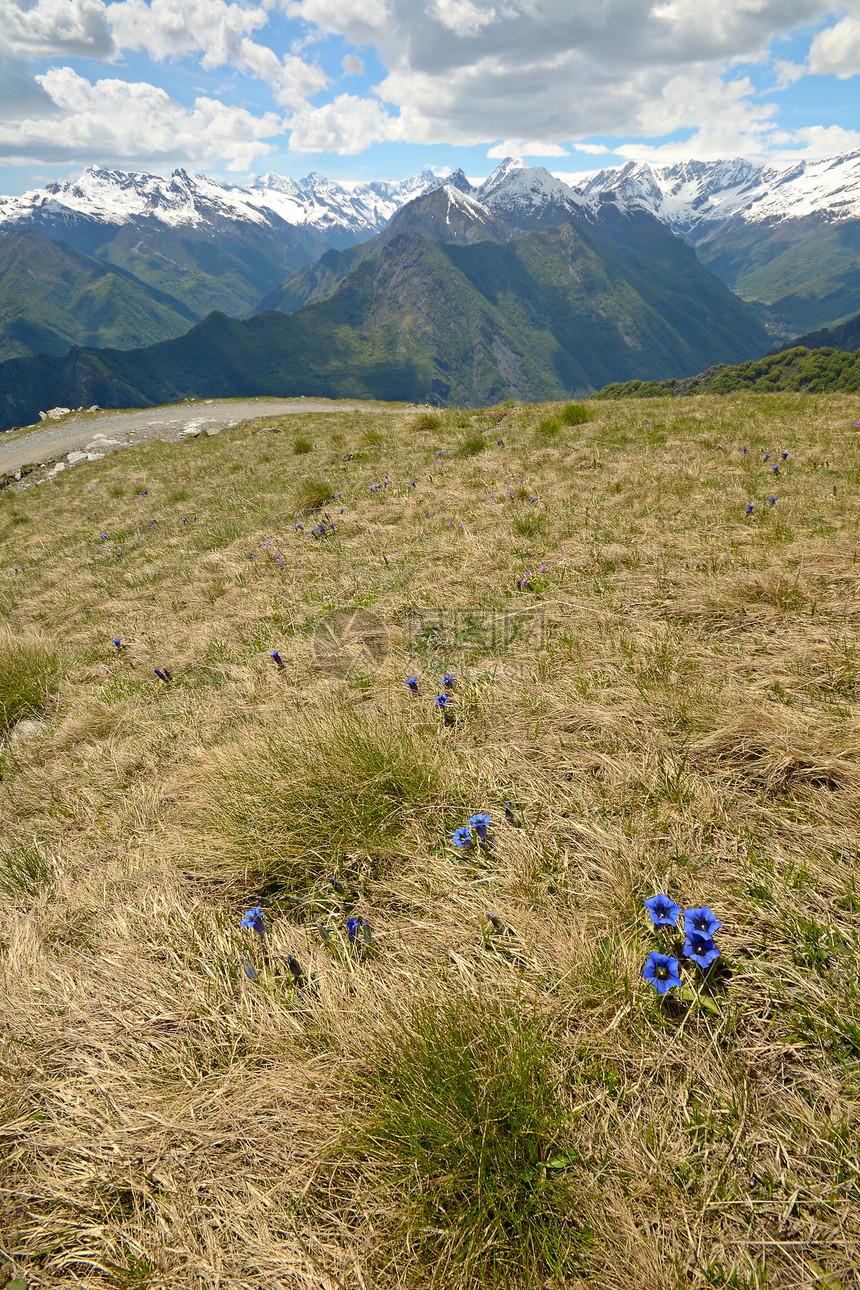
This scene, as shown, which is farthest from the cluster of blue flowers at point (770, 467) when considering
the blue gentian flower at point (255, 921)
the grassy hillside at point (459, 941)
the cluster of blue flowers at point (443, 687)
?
the blue gentian flower at point (255, 921)

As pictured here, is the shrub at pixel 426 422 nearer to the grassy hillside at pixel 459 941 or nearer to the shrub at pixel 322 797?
the grassy hillside at pixel 459 941

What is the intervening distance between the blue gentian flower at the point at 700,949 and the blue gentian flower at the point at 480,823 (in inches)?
37.9

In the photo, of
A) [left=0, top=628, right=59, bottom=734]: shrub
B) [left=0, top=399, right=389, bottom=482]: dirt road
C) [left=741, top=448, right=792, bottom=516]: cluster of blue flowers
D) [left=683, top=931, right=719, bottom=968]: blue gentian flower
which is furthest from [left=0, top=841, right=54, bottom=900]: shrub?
[left=0, top=399, right=389, bottom=482]: dirt road

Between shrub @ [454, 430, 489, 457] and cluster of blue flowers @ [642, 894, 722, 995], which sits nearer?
cluster of blue flowers @ [642, 894, 722, 995]

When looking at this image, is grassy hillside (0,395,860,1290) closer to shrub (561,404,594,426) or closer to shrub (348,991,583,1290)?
shrub (348,991,583,1290)

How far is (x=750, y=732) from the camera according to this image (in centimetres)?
304

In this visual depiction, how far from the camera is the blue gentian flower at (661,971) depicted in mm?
1884

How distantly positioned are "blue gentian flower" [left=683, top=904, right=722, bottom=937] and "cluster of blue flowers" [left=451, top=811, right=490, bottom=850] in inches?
36.7

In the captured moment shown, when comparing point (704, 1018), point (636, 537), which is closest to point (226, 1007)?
point (704, 1018)

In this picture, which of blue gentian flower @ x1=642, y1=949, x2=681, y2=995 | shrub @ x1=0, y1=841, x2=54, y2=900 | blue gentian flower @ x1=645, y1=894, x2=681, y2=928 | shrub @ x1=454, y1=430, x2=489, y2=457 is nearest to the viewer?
blue gentian flower @ x1=642, y1=949, x2=681, y2=995

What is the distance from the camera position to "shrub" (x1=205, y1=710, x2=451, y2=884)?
2992 millimetres

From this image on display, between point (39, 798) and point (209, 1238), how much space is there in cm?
367

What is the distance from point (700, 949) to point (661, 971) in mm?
160

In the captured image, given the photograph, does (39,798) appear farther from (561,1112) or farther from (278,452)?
(278,452)
